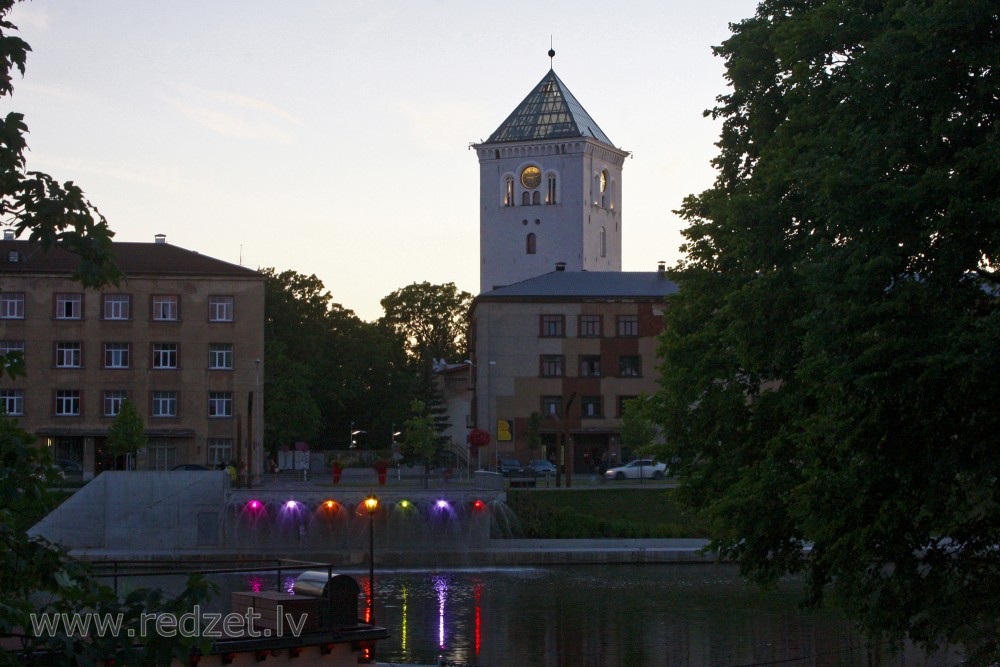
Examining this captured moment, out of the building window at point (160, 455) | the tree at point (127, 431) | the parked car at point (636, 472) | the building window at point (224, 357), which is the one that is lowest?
the parked car at point (636, 472)

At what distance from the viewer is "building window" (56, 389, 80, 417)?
66.5m

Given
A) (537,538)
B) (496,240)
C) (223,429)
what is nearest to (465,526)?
(537,538)

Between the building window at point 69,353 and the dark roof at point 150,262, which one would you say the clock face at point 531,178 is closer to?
the dark roof at point 150,262

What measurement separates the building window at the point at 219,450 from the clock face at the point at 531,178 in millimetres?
52159

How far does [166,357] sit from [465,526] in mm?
23910

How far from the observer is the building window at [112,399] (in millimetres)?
66750

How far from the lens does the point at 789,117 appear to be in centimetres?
2069

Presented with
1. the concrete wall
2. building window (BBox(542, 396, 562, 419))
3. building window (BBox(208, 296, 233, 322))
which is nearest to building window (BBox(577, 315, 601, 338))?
building window (BBox(542, 396, 562, 419))

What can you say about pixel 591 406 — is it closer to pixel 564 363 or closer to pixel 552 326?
pixel 564 363

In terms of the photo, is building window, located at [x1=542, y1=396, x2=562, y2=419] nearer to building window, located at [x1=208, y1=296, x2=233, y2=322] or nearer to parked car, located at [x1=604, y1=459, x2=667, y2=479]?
parked car, located at [x1=604, y1=459, x2=667, y2=479]

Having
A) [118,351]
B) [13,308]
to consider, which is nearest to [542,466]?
[118,351]

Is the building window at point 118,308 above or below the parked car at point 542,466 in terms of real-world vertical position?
above

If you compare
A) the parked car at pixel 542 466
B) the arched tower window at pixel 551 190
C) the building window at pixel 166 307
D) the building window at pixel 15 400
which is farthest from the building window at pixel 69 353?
the arched tower window at pixel 551 190

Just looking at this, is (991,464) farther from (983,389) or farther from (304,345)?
(304,345)
